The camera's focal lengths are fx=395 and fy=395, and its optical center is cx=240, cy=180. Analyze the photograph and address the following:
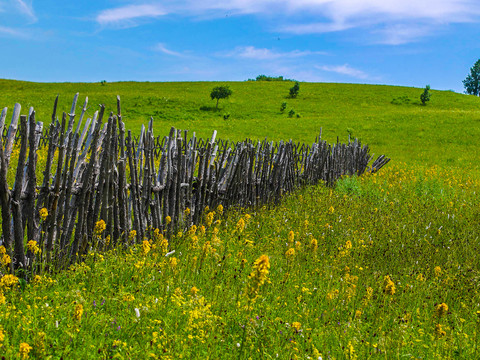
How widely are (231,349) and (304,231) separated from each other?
334 cm

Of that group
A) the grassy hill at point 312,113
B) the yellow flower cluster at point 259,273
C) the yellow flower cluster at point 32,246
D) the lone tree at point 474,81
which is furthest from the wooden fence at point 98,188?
the lone tree at point 474,81

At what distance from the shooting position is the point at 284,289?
13.6ft

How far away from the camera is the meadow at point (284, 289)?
2.84 metres

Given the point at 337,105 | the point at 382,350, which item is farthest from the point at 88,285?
the point at 337,105

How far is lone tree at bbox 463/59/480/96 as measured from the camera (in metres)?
95.6

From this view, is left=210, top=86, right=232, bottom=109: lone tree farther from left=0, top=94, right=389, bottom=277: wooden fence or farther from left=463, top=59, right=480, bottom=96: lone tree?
left=463, top=59, right=480, bottom=96: lone tree

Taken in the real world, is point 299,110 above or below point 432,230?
above

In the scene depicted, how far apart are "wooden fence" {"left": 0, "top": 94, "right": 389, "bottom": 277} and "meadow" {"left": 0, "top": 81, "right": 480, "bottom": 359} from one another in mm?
282

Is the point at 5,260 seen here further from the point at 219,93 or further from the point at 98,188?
the point at 219,93

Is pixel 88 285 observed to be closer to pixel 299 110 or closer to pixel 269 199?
pixel 269 199

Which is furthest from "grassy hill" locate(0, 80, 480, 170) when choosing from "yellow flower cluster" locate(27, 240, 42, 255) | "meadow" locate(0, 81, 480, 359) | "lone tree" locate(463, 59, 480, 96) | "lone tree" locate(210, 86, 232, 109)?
"lone tree" locate(463, 59, 480, 96)

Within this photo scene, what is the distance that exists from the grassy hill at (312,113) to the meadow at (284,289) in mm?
14579

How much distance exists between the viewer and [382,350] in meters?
3.04

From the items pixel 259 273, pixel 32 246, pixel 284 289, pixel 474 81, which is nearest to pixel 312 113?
pixel 284 289
